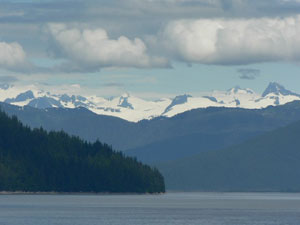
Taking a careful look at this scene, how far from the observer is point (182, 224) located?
19788 centimetres

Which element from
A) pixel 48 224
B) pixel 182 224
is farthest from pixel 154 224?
pixel 48 224

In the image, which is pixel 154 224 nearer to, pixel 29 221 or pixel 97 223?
pixel 97 223

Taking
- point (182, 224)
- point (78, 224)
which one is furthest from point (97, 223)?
point (182, 224)

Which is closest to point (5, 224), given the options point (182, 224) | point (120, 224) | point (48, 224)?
point (48, 224)

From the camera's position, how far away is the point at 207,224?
199500mm

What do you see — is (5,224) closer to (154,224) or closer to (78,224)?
(78,224)

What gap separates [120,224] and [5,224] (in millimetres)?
23714

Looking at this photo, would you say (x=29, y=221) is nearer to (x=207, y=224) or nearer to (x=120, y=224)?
(x=120, y=224)

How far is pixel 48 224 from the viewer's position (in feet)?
629

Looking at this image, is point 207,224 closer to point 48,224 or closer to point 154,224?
point 154,224

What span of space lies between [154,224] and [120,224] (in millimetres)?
7004

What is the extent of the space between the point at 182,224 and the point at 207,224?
544cm

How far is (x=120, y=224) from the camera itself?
196875 millimetres

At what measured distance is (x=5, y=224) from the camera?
18800 centimetres
